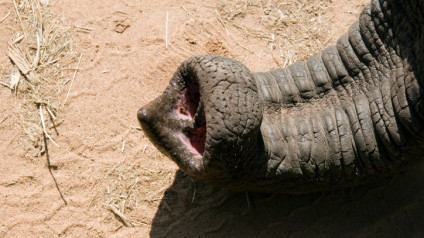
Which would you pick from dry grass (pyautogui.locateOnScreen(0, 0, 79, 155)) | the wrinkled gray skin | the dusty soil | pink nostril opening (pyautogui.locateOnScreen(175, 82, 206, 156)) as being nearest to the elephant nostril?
the wrinkled gray skin

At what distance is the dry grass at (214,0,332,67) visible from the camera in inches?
182

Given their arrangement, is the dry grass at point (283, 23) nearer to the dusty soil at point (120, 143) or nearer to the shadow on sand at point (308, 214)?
the dusty soil at point (120, 143)

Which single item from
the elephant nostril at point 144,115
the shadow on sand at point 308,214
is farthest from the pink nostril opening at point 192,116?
the shadow on sand at point 308,214

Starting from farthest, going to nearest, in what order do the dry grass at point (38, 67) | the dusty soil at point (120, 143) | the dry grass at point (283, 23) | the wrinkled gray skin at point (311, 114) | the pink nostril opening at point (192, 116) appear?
the dry grass at point (283, 23), the dry grass at point (38, 67), the dusty soil at point (120, 143), the pink nostril opening at point (192, 116), the wrinkled gray skin at point (311, 114)

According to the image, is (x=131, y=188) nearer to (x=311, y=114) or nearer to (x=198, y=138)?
(x=198, y=138)

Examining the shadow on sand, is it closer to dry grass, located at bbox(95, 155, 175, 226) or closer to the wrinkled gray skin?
dry grass, located at bbox(95, 155, 175, 226)

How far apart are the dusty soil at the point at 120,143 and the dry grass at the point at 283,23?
0.07 m

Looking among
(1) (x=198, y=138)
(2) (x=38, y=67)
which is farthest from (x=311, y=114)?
(2) (x=38, y=67)

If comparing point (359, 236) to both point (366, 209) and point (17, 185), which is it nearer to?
point (366, 209)

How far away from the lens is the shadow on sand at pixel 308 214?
3.55 m

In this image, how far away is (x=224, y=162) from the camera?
273 cm

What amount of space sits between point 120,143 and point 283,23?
2.06m

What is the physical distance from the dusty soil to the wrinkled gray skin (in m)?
0.84

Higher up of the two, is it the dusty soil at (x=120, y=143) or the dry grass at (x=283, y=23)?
the dry grass at (x=283, y=23)
